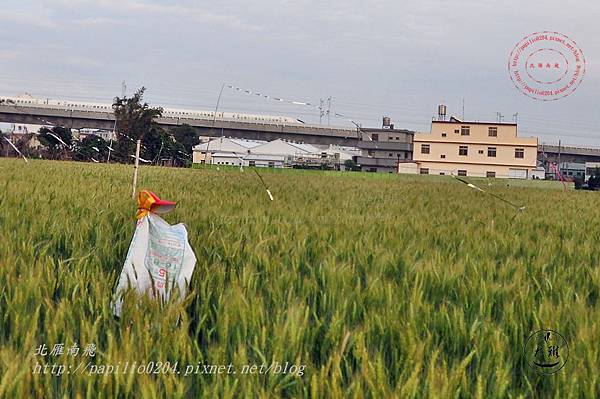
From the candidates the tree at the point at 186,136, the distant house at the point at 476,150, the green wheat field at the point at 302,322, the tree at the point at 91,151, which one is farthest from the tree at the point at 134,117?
the green wheat field at the point at 302,322

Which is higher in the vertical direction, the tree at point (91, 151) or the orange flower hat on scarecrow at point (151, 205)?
the tree at point (91, 151)

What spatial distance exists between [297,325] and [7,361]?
0.81 meters

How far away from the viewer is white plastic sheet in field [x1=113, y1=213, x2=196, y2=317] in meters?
Answer: 2.27

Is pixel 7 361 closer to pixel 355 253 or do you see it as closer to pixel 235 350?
pixel 235 350

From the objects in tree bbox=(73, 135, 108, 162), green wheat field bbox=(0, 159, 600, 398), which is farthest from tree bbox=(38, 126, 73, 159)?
green wheat field bbox=(0, 159, 600, 398)

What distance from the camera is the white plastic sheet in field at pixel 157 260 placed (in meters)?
2.27

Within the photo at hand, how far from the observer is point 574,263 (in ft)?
12.1

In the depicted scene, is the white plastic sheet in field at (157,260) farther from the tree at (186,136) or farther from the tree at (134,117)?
the tree at (186,136)

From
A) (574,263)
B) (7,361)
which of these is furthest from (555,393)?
(574,263)

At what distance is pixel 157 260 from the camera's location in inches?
93.0

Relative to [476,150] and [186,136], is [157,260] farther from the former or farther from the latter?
[186,136]

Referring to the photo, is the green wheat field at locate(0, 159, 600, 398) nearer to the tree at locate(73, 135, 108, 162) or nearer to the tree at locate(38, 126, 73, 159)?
the tree at locate(38, 126, 73, 159)

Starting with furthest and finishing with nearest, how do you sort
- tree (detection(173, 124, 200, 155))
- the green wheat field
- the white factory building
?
the white factory building < tree (detection(173, 124, 200, 155)) < the green wheat field

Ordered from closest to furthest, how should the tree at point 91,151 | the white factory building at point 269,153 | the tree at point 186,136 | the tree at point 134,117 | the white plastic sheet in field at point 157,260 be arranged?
the white plastic sheet in field at point 157,260 → the tree at point 91,151 → the tree at point 134,117 → the tree at point 186,136 → the white factory building at point 269,153
